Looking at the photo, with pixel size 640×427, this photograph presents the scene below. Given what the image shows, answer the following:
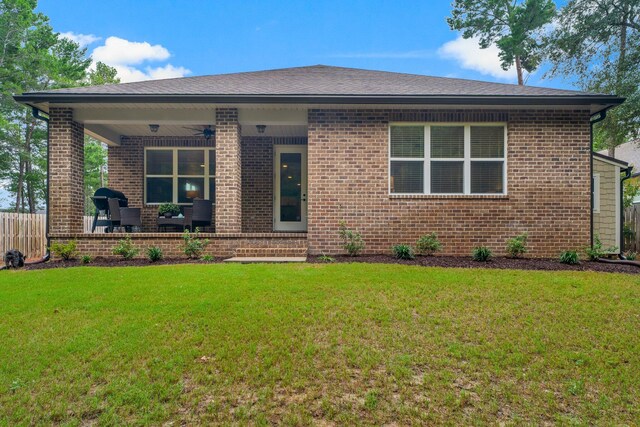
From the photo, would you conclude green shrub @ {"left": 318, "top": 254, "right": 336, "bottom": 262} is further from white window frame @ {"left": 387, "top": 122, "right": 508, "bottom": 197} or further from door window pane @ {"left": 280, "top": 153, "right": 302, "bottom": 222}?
door window pane @ {"left": 280, "top": 153, "right": 302, "bottom": 222}

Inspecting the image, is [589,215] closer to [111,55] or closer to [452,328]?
[452,328]

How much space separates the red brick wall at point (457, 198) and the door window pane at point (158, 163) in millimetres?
5106

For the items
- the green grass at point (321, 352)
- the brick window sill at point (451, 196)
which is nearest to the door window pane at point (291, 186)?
the brick window sill at point (451, 196)

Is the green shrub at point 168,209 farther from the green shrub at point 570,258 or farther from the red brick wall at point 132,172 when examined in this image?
the green shrub at point 570,258

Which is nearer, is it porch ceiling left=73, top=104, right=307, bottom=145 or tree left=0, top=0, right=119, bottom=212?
porch ceiling left=73, top=104, right=307, bottom=145

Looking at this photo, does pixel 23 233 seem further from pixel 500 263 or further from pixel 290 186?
pixel 500 263

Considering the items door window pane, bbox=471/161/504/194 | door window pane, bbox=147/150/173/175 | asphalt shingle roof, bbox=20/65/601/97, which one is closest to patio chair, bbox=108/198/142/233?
door window pane, bbox=147/150/173/175

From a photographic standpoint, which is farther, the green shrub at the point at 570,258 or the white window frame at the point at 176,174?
the white window frame at the point at 176,174

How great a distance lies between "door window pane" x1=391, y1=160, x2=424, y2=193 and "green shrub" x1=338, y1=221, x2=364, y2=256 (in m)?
1.26

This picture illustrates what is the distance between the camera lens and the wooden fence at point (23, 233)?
985 centimetres

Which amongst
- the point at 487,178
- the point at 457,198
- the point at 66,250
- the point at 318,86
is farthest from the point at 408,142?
the point at 66,250

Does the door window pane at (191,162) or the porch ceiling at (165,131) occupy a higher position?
the porch ceiling at (165,131)

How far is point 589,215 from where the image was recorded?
8.00 metres

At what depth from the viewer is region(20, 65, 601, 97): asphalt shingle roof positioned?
7.90 metres
